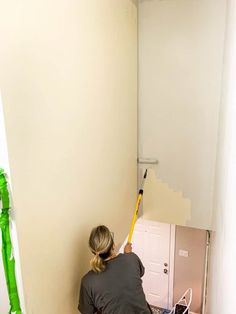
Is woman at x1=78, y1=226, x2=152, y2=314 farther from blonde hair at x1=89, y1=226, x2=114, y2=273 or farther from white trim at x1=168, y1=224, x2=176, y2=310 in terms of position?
white trim at x1=168, y1=224, x2=176, y2=310

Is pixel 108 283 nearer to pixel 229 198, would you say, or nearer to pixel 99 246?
pixel 99 246

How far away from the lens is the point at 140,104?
2398 millimetres

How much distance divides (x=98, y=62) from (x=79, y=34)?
266 millimetres

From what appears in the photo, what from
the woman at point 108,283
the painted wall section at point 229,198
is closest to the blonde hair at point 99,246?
the woman at point 108,283

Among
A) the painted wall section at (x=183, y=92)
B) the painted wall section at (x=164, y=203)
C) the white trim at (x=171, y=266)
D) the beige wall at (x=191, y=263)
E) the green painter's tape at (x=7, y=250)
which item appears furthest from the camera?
the white trim at (x=171, y=266)

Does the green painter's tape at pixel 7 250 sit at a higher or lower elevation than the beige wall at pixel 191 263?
higher

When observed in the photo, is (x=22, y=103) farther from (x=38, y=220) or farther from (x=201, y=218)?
(x=201, y=218)

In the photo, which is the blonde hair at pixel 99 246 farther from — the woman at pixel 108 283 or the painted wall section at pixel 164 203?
the painted wall section at pixel 164 203

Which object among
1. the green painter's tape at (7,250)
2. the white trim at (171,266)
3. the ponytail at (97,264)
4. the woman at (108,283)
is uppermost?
the green painter's tape at (7,250)

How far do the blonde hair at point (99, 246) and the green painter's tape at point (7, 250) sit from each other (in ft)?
1.78

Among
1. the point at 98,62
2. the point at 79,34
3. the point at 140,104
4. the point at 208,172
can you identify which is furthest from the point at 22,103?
the point at 208,172

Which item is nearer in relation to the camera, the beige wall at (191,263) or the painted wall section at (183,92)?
the painted wall section at (183,92)

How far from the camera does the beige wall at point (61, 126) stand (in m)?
1.00

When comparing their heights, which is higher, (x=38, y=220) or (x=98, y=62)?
(x=98, y=62)
